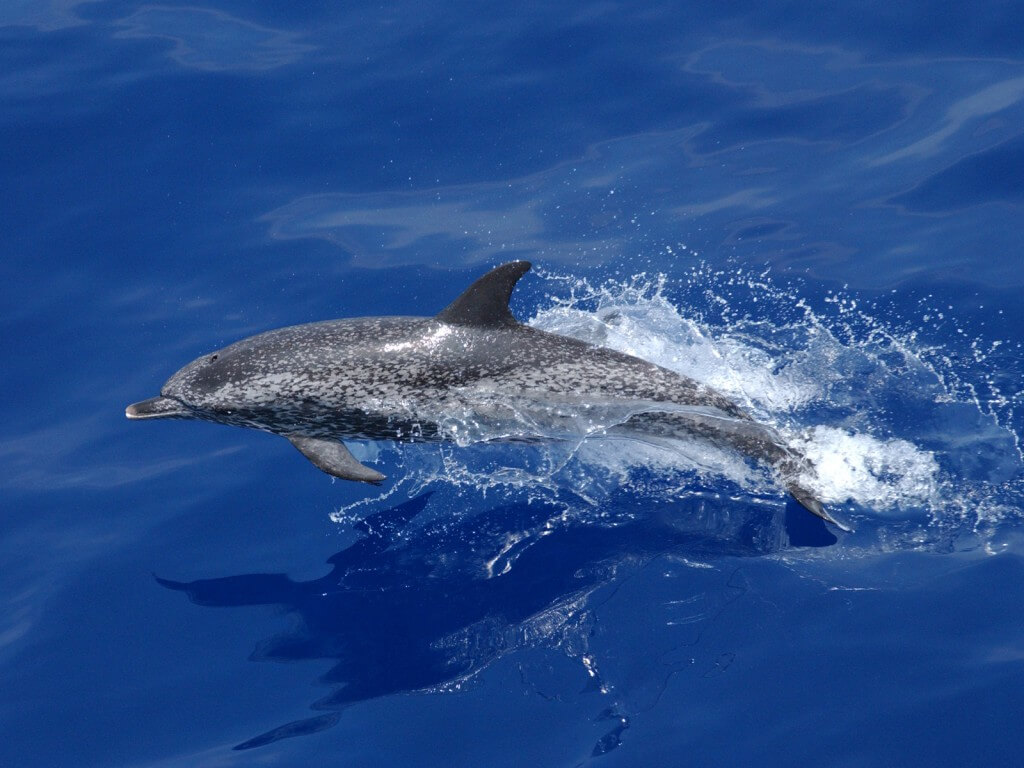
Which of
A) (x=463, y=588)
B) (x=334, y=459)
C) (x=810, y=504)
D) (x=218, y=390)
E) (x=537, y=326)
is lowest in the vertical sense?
(x=463, y=588)

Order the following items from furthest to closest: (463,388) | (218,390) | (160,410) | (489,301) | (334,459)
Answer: (160,410)
(218,390)
(334,459)
(463,388)
(489,301)

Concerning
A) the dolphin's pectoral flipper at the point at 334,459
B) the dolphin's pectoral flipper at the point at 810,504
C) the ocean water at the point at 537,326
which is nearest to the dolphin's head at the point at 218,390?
the dolphin's pectoral flipper at the point at 334,459

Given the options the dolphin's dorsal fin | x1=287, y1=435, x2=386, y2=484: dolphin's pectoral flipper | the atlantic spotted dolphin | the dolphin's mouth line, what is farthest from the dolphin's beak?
the dolphin's dorsal fin

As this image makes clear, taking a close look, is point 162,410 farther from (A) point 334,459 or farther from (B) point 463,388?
(B) point 463,388

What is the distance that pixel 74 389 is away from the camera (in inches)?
477

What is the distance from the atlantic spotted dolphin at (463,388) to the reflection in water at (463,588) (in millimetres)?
741

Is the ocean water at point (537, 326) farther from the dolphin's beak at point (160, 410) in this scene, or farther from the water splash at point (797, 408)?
the dolphin's beak at point (160, 410)

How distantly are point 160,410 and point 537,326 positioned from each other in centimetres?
375

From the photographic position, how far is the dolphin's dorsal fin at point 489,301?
8.95 m

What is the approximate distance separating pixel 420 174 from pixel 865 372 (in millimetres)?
6160

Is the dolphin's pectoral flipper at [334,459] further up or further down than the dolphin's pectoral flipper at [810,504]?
further up

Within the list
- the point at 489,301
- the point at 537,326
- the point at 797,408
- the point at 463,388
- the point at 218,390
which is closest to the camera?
the point at 489,301

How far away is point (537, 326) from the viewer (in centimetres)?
1152

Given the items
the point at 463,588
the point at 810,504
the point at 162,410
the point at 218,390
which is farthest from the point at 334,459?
the point at 810,504
